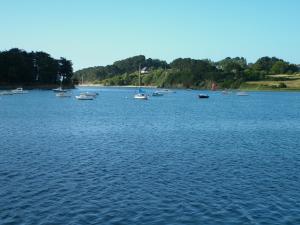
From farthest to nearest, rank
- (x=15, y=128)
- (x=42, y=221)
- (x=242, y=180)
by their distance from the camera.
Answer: (x=15, y=128) < (x=242, y=180) < (x=42, y=221)

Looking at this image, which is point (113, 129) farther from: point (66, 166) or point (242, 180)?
point (242, 180)

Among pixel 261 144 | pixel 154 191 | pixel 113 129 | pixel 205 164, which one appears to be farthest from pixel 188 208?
pixel 113 129

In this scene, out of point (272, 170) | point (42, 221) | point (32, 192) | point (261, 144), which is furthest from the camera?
point (261, 144)

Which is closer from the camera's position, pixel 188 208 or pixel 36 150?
pixel 188 208

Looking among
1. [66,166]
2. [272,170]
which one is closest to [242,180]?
[272,170]

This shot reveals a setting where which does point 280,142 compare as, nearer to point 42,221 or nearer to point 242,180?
point 242,180

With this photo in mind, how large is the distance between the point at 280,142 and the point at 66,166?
29.7 m

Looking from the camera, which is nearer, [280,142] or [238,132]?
[280,142]

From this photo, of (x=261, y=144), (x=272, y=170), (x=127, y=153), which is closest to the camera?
(x=272, y=170)

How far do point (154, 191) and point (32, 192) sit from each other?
7.56 m

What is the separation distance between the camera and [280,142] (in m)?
57.0

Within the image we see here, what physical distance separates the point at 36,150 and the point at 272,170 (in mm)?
22544

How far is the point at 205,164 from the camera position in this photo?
130 feet

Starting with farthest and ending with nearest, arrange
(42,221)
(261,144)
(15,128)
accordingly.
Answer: (15,128)
(261,144)
(42,221)
